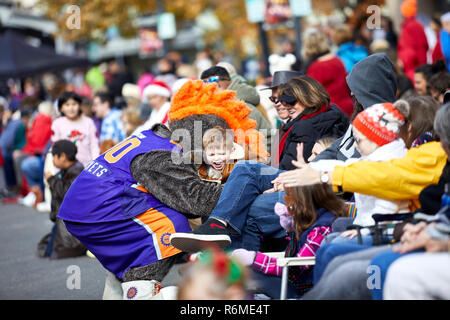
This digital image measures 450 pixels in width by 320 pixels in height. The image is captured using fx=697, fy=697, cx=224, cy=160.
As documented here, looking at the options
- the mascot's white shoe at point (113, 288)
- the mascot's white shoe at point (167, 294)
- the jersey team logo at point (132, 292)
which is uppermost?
the mascot's white shoe at point (167, 294)

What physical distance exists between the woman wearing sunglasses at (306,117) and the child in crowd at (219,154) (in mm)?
708

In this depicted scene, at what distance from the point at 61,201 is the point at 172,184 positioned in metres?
3.35

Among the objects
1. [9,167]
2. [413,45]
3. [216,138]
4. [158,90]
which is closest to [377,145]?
[216,138]

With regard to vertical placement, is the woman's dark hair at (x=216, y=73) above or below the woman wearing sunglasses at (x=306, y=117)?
above

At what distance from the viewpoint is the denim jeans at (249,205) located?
15.7ft

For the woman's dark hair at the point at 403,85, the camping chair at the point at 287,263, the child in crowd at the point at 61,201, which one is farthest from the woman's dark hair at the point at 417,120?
the child in crowd at the point at 61,201

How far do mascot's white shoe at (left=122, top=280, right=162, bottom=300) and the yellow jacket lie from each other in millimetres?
1613

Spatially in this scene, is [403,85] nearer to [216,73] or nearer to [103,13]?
[216,73]

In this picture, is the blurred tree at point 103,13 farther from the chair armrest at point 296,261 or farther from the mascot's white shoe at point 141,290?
the chair armrest at point 296,261

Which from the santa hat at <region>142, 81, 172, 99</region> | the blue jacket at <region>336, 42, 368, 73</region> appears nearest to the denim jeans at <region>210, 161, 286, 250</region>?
the santa hat at <region>142, 81, 172, 99</region>

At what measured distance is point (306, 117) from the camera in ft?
19.8
